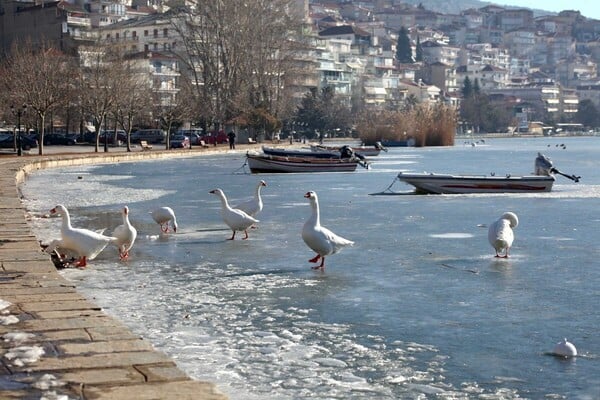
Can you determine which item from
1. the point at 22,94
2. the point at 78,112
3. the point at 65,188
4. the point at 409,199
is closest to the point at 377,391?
the point at 409,199

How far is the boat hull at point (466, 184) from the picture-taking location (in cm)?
2941

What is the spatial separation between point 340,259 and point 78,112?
60418 mm

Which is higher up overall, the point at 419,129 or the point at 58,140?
the point at 419,129

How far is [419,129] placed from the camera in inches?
3511

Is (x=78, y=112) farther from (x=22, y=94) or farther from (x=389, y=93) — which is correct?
(x=389, y=93)

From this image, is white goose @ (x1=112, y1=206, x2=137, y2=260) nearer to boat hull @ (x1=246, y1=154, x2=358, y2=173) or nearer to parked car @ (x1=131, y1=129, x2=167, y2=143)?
boat hull @ (x1=246, y1=154, x2=358, y2=173)

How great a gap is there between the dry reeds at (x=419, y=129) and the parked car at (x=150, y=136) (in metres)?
17.7

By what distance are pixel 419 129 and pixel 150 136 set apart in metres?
21.5

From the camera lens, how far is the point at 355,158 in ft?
148

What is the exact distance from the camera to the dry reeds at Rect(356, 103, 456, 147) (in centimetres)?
8906

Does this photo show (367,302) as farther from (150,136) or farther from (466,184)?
(150,136)

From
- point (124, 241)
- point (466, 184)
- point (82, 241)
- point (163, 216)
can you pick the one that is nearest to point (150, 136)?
point (466, 184)

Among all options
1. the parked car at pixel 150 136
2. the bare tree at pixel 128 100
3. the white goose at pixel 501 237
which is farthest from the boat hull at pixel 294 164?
the parked car at pixel 150 136

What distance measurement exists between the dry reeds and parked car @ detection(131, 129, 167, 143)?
58.2 ft
